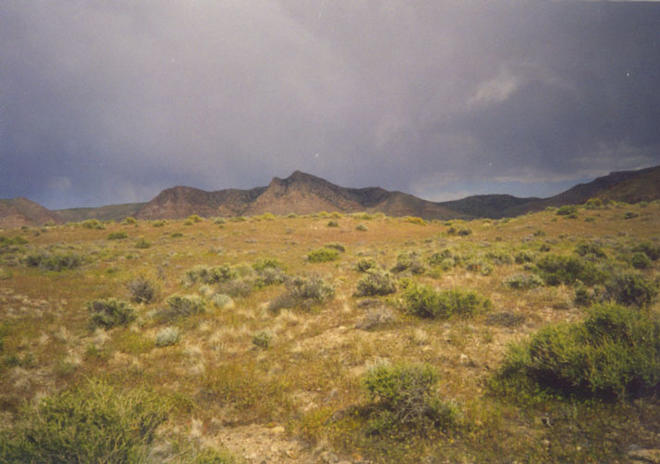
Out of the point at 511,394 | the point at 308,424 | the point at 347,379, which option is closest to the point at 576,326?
the point at 511,394

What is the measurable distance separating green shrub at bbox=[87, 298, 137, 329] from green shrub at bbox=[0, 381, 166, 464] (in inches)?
264

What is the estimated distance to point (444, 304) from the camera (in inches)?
281

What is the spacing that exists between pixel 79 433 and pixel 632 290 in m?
10.4

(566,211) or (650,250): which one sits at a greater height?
(566,211)

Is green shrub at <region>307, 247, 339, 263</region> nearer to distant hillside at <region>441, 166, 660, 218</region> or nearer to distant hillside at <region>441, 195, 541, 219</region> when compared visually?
distant hillside at <region>441, 166, 660, 218</region>

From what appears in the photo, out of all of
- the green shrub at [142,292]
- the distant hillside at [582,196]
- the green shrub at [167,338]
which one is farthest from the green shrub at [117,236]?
the distant hillside at [582,196]

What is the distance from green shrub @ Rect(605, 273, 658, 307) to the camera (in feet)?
20.0

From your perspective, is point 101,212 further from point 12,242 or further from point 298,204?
point 12,242

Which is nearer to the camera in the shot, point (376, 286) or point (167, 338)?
point (167, 338)

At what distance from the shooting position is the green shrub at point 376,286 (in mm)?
9469

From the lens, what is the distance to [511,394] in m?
3.91

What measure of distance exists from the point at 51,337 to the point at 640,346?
12.9 metres

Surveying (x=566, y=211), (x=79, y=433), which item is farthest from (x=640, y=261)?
(x=566, y=211)

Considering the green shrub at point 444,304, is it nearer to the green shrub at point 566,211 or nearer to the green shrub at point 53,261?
the green shrub at point 53,261
